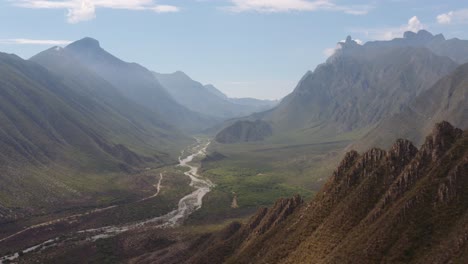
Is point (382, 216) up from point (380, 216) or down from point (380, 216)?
up

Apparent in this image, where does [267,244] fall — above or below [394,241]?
below

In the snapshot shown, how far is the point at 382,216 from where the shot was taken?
81.5 m

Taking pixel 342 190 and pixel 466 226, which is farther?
pixel 342 190

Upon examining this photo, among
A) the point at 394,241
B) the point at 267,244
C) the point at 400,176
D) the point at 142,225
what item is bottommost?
the point at 142,225

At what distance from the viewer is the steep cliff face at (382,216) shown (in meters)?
74.0

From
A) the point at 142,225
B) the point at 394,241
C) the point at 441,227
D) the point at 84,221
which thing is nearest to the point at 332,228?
the point at 394,241

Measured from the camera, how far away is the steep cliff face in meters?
74.0

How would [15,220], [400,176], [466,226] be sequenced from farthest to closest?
[15,220] < [400,176] < [466,226]

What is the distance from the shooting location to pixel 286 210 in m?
112

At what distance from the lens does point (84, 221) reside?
185 meters

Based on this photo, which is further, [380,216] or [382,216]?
[380,216]

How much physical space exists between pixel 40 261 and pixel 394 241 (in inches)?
4120

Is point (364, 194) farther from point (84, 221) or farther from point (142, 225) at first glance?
point (84, 221)

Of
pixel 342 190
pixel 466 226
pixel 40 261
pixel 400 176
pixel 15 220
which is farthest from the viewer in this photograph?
pixel 15 220
